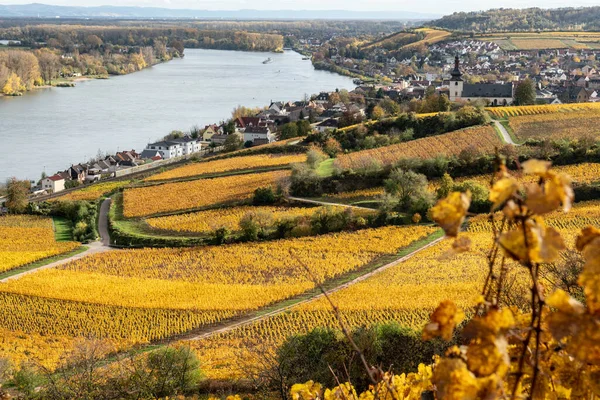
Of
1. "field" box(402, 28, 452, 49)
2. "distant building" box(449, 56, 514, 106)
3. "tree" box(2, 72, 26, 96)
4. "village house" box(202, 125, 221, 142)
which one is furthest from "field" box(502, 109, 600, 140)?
"field" box(402, 28, 452, 49)

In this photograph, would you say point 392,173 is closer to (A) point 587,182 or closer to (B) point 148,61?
(A) point 587,182

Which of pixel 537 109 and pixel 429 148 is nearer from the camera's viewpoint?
pixel 429 148

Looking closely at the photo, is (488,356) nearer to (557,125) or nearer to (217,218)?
(217,218)

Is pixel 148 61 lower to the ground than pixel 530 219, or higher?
lower

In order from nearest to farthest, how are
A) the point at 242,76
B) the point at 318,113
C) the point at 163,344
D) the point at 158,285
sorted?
the point at 163,344
the point at 158,285
the point at 318,113
the point at 242,76

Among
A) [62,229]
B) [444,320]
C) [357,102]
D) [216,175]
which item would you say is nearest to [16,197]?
[62,229]

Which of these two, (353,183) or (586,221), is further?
(353,183)

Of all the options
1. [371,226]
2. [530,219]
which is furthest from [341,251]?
[530,219]
